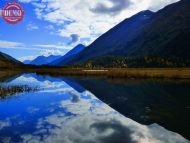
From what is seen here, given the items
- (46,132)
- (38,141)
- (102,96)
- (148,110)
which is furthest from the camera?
(102,96)

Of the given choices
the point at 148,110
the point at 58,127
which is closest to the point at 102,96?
the point at 148,110

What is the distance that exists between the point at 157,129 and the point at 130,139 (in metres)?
6.18

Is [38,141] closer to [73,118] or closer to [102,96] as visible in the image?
[73,118]

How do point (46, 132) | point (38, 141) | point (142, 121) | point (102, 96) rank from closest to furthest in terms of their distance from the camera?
point (38, 141) → point (46, 132) → point (142, 121) → point (102, 96)

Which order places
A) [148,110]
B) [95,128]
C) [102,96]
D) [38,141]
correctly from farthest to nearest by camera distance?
1. [102,96]
2. [148,110]
3. [95,128]
4. [38,141]

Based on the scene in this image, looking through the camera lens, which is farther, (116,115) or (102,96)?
(102,96)

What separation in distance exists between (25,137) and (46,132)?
2.71 m

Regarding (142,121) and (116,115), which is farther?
(116,115)

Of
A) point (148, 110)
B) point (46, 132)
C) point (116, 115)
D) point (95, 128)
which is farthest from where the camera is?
point (148, 110)

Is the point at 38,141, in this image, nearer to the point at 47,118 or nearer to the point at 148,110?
the point at 47,118

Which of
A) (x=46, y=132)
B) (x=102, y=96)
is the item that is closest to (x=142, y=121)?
(x=46, y=132)

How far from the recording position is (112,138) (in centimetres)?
2727

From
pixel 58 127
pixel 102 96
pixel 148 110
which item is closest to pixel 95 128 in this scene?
pixel 58 127

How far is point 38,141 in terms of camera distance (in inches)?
1027
